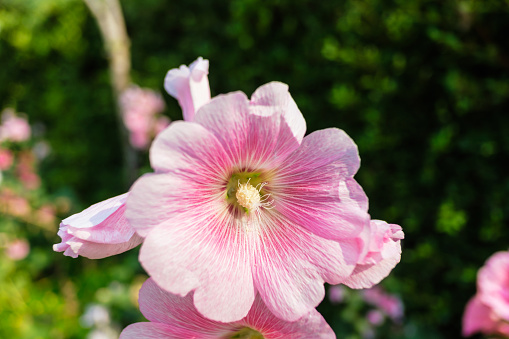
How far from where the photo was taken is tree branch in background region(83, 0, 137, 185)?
482cm

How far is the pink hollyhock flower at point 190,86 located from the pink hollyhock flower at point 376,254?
1.15 ft

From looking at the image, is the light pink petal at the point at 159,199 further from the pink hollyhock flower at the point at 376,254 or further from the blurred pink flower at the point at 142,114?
the blurred pink flower at the point at 142,114

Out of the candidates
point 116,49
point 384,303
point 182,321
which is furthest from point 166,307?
point 116,49

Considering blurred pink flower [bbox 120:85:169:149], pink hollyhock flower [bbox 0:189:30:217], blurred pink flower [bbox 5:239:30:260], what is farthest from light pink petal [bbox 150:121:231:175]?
blurred pink flower [bbox 5:239:30:260]

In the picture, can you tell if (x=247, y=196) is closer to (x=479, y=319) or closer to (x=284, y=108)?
(x=284, y=108)

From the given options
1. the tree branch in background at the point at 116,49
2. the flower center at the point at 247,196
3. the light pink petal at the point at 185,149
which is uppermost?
the tree branch in background at the point at 116,49

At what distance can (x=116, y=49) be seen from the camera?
4.88 meters

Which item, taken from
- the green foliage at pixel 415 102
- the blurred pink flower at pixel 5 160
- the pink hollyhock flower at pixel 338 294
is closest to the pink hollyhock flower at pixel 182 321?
the pink hollyhock flower at pixel 338 294

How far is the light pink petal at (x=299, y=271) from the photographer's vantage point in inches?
23.9

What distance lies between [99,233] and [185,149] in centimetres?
19

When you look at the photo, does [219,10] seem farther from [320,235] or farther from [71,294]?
[320,235]

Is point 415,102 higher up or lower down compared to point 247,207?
higher up

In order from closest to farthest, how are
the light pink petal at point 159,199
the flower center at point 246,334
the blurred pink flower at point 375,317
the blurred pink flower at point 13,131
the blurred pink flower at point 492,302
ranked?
the light pink petal at point 159,199 < the flower center at point 246,334 < the blurred pink flower at point 492,302 < the blurred pink flower at point 375,317 < the blurred pink flower at point 13,131

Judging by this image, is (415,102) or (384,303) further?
(415,102)
